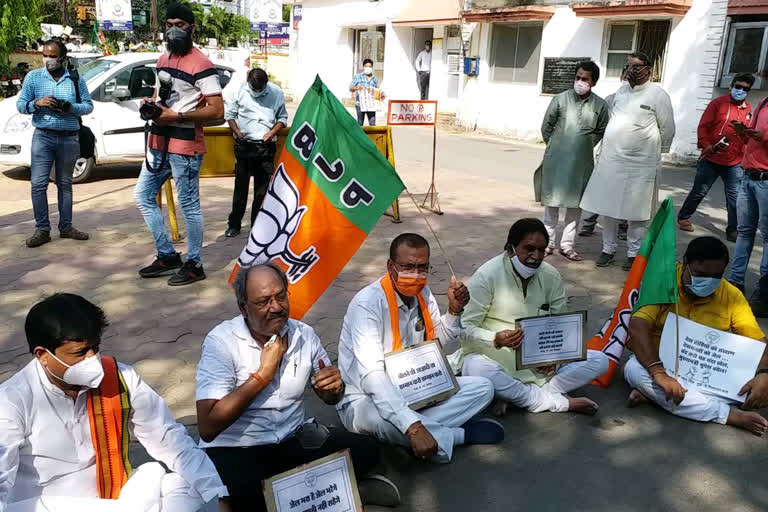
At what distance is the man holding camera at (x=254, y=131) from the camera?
7.07 meters

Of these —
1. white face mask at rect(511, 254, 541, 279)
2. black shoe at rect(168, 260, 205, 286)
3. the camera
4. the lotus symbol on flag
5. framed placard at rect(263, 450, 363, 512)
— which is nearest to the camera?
framed placard at rect(263, 450, 363, 512)

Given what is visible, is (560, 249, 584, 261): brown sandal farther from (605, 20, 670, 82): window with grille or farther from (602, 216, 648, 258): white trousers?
(605, 20, 670, 82): window with grille

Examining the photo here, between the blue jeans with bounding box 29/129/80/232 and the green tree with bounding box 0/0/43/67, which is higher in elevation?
the green tree with bounding box 0/0/43/67

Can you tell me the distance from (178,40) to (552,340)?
3.53m

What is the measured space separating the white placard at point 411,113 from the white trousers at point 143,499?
6.20 m

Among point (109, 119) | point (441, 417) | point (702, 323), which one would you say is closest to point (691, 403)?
point (702, 323)

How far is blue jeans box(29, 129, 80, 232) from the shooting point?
6.23m

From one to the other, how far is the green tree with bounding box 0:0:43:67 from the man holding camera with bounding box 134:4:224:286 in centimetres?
1379

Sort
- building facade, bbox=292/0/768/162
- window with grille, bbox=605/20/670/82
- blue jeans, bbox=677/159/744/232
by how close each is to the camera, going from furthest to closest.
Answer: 1. window with grille, bbox=605/20/670/82
2. building facade, bbox=292/0/768/162
3. blue jeans, bbox=677/159/744/232

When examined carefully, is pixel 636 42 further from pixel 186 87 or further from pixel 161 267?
Answer: pixel 161 267

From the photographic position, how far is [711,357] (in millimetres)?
3811

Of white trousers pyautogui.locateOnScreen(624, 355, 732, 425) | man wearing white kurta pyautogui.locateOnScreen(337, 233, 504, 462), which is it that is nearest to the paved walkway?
white trousers pyautogui.locateOnScreen(624, 355, 732, 425)

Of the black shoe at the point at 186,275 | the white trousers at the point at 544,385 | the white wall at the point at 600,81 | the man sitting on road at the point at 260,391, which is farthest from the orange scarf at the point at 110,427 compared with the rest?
the white wall at the point at 600,81

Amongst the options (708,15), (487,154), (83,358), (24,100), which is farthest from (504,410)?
(708,15)
